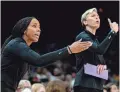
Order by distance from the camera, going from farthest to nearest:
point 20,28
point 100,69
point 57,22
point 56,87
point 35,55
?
point 57,22 → point 56,87 → point 100,69 → point 20,28 → point 35,55

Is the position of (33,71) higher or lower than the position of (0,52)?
lower

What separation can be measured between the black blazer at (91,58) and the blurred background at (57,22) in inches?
148

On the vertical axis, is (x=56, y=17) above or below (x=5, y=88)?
above

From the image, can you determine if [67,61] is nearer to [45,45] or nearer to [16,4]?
[45,45]

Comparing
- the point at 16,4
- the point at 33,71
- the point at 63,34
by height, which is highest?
the point at 16,4

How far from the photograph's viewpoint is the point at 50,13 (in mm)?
8102

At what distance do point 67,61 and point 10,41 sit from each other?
18.7ft

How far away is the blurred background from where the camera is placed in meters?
7.59

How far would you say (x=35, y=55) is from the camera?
275 centimetres

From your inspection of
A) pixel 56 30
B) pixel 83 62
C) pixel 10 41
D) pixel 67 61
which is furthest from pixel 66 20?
pixel 10 41

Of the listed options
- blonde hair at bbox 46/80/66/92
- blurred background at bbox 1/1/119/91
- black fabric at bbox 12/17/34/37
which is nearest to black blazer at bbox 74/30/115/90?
blonde hair at bbox 46/80/66/92

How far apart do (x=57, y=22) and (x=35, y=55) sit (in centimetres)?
559

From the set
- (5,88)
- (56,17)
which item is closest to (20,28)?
(5,88)

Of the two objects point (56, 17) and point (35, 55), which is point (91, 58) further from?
point (56, 17)
